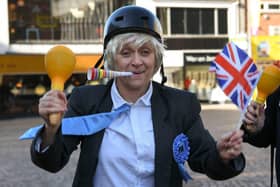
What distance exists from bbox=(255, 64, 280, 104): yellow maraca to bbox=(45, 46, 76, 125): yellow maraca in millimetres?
849

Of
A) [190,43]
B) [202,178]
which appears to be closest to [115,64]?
[202,178]

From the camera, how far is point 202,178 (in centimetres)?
721

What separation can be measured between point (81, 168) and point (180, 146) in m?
0.47

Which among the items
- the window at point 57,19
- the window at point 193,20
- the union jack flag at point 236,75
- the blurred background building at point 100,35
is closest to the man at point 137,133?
the union jack flag at point 236,75

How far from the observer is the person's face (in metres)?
2.12

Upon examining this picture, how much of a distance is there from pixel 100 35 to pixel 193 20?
554 cm

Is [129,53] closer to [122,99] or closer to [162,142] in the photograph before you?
[122,99]

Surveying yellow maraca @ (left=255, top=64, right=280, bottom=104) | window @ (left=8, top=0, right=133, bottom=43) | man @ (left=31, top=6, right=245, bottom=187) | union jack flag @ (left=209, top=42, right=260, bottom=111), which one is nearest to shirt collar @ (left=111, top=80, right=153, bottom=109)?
man @ (left=31, top=6, right=245, bottom=187)

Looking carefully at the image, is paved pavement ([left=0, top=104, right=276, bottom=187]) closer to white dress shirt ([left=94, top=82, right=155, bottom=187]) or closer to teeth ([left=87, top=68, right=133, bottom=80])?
white dress shirt ([left=94, top=82, right=155, bottom=187])

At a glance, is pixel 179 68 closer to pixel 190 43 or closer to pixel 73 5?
pixel 190 43

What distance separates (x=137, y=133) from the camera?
2.14 m

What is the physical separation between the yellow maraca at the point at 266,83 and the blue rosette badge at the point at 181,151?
0.38 metres

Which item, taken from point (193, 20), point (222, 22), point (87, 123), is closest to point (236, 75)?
point (87, 123)

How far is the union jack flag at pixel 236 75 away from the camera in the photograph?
1907mm
